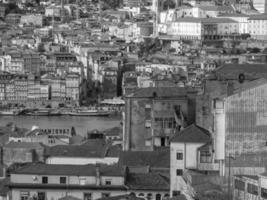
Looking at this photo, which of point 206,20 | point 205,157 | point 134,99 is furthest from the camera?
point 206,20

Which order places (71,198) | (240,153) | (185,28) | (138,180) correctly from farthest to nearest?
(185,28)
(138,180)
(71,198)
(240,153)

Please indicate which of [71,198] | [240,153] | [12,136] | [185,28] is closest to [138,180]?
[71,198]

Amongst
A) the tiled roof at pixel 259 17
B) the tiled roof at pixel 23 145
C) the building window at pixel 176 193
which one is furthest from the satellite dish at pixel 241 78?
the tiled roof at pixel 259 17

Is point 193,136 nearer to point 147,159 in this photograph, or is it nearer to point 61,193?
point 61,193

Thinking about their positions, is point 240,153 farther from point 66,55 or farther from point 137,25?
point 137,25

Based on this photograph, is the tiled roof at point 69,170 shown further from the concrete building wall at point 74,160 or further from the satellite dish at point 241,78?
the concrete building wall at point 74,160

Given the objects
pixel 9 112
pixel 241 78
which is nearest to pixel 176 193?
pixel 241 78
